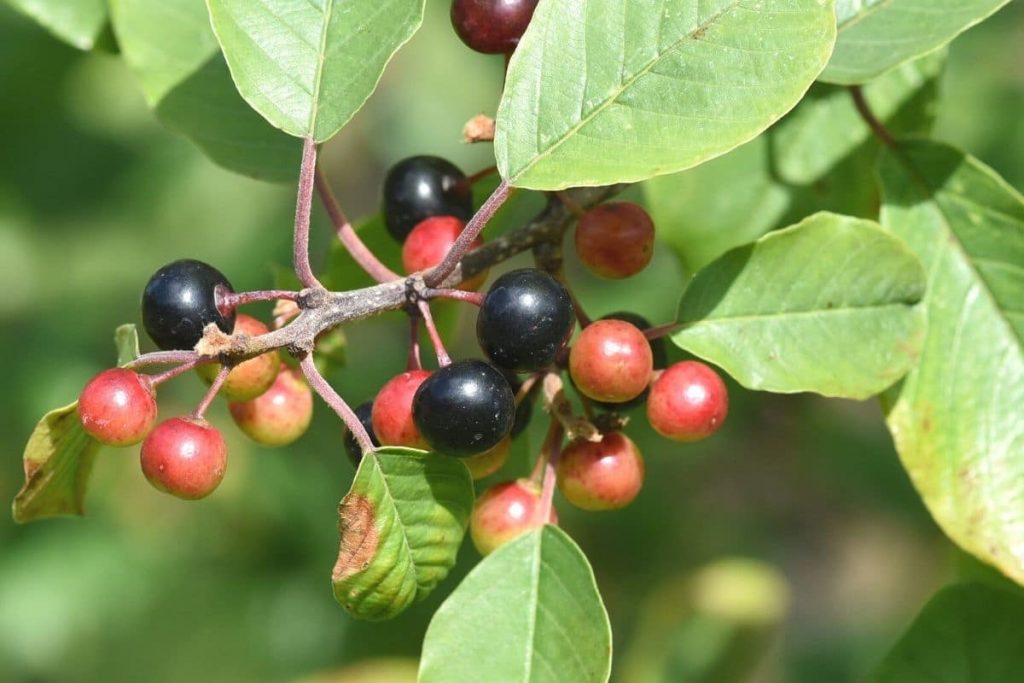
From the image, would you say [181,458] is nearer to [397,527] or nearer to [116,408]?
[116,408]

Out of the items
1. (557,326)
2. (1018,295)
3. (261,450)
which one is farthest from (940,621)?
(261,450)

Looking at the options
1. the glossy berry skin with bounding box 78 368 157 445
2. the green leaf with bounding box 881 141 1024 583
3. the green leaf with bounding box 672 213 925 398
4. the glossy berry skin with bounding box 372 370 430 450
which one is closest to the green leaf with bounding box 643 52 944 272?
the green leaf with bounding box 881 141 1024 583

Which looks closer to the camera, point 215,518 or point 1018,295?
point 1018,295

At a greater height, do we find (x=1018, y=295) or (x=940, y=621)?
(x=1018, y=295)

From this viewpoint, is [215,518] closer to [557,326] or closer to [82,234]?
[82,234]

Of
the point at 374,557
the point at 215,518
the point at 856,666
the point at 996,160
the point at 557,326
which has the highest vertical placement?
the point at 557,326

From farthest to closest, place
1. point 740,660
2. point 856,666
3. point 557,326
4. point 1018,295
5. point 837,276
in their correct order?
1. point 856,666
2. point 740,660
3. point 1018,295
4. point 837,276
5. point 557,326

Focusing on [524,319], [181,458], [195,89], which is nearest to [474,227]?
[524,319]
